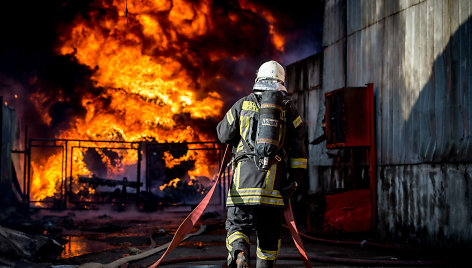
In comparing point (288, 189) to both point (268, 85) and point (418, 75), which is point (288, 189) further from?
point (418, 75)

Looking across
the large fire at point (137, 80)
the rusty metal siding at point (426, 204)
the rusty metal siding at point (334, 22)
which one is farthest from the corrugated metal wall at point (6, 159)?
the rusty metal siding at point (426, 204)

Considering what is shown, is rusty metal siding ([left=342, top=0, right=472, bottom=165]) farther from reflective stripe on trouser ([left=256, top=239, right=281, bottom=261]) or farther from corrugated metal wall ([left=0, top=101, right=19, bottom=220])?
corrugated metal wall ([left=0, top=101, right=19, bottom=220])

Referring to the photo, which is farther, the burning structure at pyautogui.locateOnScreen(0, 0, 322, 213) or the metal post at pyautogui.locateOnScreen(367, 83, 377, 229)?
the burning structure at pyautogui.locateOnScreen(0, 0, 322, 213)

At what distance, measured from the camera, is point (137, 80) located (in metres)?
19.0

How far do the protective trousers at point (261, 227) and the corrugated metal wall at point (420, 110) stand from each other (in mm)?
3964

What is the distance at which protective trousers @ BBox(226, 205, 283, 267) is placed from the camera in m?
3.91

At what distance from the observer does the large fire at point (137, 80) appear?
19078 millimetres

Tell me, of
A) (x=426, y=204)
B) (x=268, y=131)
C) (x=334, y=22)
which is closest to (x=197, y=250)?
(x=268, y=131)

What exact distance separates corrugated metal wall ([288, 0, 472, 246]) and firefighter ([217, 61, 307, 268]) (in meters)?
3.77

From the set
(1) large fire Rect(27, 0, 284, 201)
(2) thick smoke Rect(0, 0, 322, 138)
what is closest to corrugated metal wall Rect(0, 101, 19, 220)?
(2) thick smoke Rect(0, 0, 322, 138)

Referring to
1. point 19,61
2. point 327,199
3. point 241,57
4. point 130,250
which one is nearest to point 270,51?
point 241,57

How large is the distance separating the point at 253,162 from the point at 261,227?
1.93ft

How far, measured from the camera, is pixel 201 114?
19.4 m

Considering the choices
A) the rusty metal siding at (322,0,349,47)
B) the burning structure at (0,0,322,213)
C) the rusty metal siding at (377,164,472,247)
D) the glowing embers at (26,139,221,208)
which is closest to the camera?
the rusty metal siding at (377,164,472,247)
